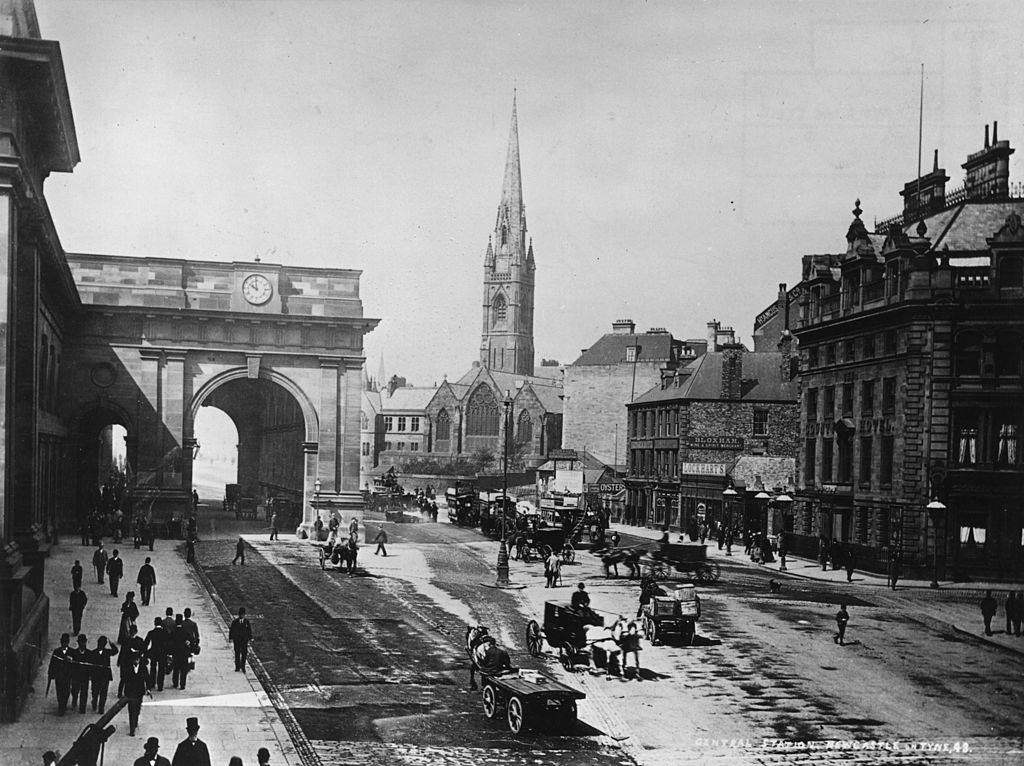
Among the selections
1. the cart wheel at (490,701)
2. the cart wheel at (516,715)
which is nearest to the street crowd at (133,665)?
the cart wheel at (516,715)

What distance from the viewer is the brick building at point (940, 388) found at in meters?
34.2

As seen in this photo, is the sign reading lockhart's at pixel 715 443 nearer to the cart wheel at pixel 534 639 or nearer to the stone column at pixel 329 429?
the stone column at pixel 329 429

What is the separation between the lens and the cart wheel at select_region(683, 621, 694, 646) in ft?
73.4

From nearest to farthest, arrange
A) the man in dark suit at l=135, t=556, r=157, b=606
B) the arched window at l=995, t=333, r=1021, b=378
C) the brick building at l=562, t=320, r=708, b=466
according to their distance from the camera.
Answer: the man in dark suit at l=135, t=556, r=157, b=606 < the arched window at l=995, t=333, r=1021, b=378 < the brick building at l=562, t=320, r=708, b=466

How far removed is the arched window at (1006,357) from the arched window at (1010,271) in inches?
70.0

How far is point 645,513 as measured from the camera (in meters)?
59.7

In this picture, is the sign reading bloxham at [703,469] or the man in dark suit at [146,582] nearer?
the man in dark suit at [146,582]

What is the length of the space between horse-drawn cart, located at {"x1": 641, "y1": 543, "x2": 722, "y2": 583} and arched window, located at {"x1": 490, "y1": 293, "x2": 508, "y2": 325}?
4720 inches

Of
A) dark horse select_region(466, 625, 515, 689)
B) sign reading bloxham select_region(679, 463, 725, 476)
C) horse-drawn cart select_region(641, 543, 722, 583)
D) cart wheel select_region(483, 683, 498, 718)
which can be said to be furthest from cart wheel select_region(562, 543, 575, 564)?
cart wheel select_region(483, 683, 498, 718)

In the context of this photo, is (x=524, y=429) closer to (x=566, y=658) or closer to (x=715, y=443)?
(x=715, y=443)

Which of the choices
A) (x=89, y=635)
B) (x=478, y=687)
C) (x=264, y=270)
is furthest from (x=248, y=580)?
(x=264, y=270)

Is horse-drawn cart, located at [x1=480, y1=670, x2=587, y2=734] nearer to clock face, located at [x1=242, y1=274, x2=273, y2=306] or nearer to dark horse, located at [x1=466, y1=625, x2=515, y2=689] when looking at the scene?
dark horse, located at [x1=466, y1=625, x2=515, y2=689]

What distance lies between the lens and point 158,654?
16938 mm

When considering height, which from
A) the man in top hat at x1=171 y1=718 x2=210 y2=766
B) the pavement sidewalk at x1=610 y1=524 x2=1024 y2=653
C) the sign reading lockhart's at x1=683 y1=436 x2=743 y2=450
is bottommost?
the pavement sidewalk at x1=610 y1=524 x2=1024 y2=653
